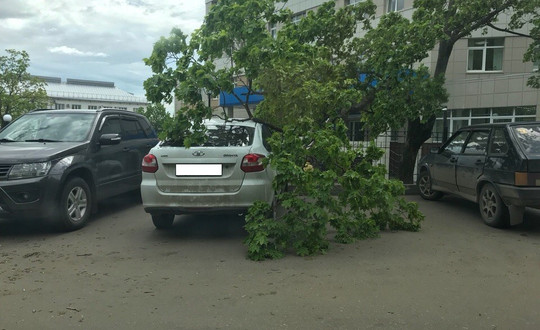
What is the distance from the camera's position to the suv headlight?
5926mm

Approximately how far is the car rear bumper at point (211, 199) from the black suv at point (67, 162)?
151cm

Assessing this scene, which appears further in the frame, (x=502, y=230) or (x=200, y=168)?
(x=502, y=230)

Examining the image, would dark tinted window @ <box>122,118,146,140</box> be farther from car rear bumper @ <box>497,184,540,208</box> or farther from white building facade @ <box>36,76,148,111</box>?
white building facade @ <box>36,76,148,111</box>

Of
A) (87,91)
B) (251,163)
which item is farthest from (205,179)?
(87,91)

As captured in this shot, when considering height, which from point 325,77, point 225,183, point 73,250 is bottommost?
point 73,250

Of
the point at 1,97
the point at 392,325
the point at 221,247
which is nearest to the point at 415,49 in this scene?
the point at 221,247

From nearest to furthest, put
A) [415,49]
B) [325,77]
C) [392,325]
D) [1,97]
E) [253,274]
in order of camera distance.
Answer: [392,325]
[253,274]
[325,77]
[415,49]
[1,97]

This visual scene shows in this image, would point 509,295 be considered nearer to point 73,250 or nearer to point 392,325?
point 392,325

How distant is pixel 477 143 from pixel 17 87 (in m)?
36.0

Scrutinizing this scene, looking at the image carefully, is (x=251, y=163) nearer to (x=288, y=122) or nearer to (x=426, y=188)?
(x=288, y=122)

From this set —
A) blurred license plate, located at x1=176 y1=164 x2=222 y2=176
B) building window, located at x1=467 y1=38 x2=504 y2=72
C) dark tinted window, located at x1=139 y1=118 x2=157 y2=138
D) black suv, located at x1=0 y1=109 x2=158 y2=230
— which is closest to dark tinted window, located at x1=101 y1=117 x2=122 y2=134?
black suv, located at x1=0 y1=109 x2=158 y2=230

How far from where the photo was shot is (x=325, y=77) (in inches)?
276

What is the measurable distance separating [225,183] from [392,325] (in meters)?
2.89

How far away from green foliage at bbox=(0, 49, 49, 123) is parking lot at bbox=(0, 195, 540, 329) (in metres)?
31.9
